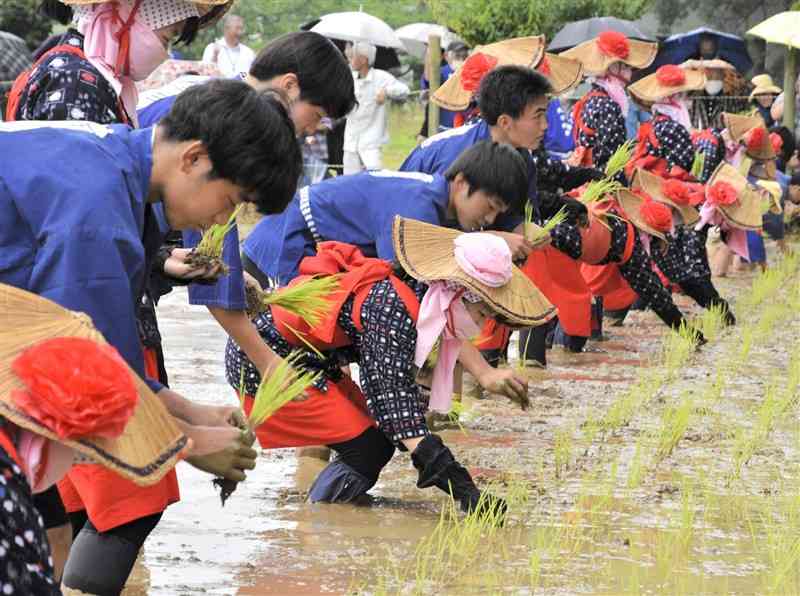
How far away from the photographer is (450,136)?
6.27 metres

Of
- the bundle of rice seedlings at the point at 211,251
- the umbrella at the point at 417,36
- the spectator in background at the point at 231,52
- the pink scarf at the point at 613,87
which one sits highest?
the bundle of rice seedlings at the point at 211,251

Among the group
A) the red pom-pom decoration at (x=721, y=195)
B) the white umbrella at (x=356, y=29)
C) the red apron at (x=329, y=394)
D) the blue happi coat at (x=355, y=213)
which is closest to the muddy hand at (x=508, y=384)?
the red apron at (x=329, y=394)

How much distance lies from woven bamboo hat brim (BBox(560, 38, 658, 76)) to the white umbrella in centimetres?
599

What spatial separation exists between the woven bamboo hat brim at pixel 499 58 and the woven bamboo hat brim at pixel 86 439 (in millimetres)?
5875

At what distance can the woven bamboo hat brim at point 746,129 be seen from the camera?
1209cm

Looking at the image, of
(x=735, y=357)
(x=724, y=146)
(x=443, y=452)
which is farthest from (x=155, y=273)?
(x=724, y=146)

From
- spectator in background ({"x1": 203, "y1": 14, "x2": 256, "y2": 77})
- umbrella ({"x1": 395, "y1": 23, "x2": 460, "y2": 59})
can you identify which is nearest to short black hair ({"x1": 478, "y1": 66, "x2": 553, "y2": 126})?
spectator in background ({"x1": 203, "y1": 14, "x2": 256, "y2": 77})

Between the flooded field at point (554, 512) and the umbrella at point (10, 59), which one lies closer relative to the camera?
the flooded field at point (554, 512)

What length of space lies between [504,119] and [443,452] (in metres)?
2.19

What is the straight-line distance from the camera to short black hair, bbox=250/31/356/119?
15.1 feet

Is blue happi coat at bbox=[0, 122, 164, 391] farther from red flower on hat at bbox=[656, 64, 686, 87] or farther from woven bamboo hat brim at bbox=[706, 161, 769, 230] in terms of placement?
woven bamboo hat brim at bbox=[706, 161, 769, 230]

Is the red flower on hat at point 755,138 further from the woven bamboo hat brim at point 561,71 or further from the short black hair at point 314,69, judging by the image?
the short black hair at point 314,69

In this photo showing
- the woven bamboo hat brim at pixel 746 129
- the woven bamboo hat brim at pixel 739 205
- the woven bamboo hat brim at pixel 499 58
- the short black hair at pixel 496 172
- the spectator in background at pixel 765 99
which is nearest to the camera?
the short black hair at pixel 496 172

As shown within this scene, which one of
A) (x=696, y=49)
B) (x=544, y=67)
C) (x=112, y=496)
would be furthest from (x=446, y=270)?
(x=696, y=49)
